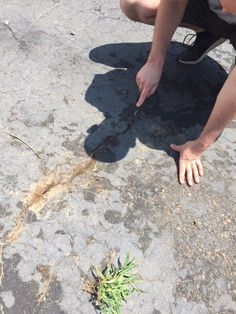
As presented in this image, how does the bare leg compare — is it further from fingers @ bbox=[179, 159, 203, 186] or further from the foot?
fingers @ bbox=[179, 159, 203, 186]

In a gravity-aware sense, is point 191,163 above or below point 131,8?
below

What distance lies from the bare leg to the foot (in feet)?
0.15

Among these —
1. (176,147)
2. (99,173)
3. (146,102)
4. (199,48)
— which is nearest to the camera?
(99,173)

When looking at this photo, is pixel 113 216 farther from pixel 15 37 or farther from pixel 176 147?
pixel 15 37

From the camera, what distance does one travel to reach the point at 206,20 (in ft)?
6.15

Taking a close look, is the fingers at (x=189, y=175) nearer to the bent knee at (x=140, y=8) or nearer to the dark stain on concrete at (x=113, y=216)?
the dark stain on concrete at (x=113, y=216)

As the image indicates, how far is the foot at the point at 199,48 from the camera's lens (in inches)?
82.8

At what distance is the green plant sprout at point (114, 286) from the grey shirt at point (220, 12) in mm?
940

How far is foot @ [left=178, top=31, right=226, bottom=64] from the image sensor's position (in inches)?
82.8

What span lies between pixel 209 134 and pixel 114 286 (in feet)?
2.21

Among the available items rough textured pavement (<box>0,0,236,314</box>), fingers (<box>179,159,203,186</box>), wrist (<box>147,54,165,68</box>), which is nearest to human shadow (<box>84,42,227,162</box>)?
rough textured pavement (<box>0,0,236,314</box>)

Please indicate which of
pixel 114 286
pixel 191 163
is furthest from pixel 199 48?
pixel 114 286

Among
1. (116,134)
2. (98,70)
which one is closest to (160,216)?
(116,134)

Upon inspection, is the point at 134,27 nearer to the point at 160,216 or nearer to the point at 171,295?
the point at 160,216
